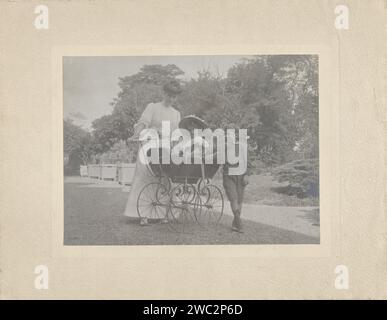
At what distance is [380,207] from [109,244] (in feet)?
10.6

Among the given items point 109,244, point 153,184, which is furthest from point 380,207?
point 109,244

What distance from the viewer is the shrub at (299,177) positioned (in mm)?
6527

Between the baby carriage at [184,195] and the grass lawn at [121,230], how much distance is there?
0.41ft

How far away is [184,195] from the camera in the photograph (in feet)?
21.7

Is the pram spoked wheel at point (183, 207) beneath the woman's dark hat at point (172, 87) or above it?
beneath

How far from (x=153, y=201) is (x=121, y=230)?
0.52 meters

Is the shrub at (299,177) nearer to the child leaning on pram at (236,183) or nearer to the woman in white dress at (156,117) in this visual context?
the child leaning on pram at (236,183)

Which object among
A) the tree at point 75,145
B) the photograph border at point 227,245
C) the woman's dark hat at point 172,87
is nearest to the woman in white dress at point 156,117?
the woman's dark hat at point 172,87

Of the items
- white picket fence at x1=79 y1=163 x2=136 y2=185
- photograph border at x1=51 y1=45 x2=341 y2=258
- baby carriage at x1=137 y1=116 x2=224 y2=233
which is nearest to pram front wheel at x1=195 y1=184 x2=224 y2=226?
baby carriage at x1=137 y1=116 x2=224 y2=233

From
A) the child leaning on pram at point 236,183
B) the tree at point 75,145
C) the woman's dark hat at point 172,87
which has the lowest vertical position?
the child leaning on pram at point 236,183

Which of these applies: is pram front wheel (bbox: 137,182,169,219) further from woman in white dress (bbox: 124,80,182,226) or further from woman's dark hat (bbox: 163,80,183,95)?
woman's dark hat (bbox: 163,80,183,95)

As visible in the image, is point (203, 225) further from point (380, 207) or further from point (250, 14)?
point (250, 14)

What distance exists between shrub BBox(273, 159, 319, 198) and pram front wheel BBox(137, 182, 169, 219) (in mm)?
1366

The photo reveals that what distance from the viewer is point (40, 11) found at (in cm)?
641
